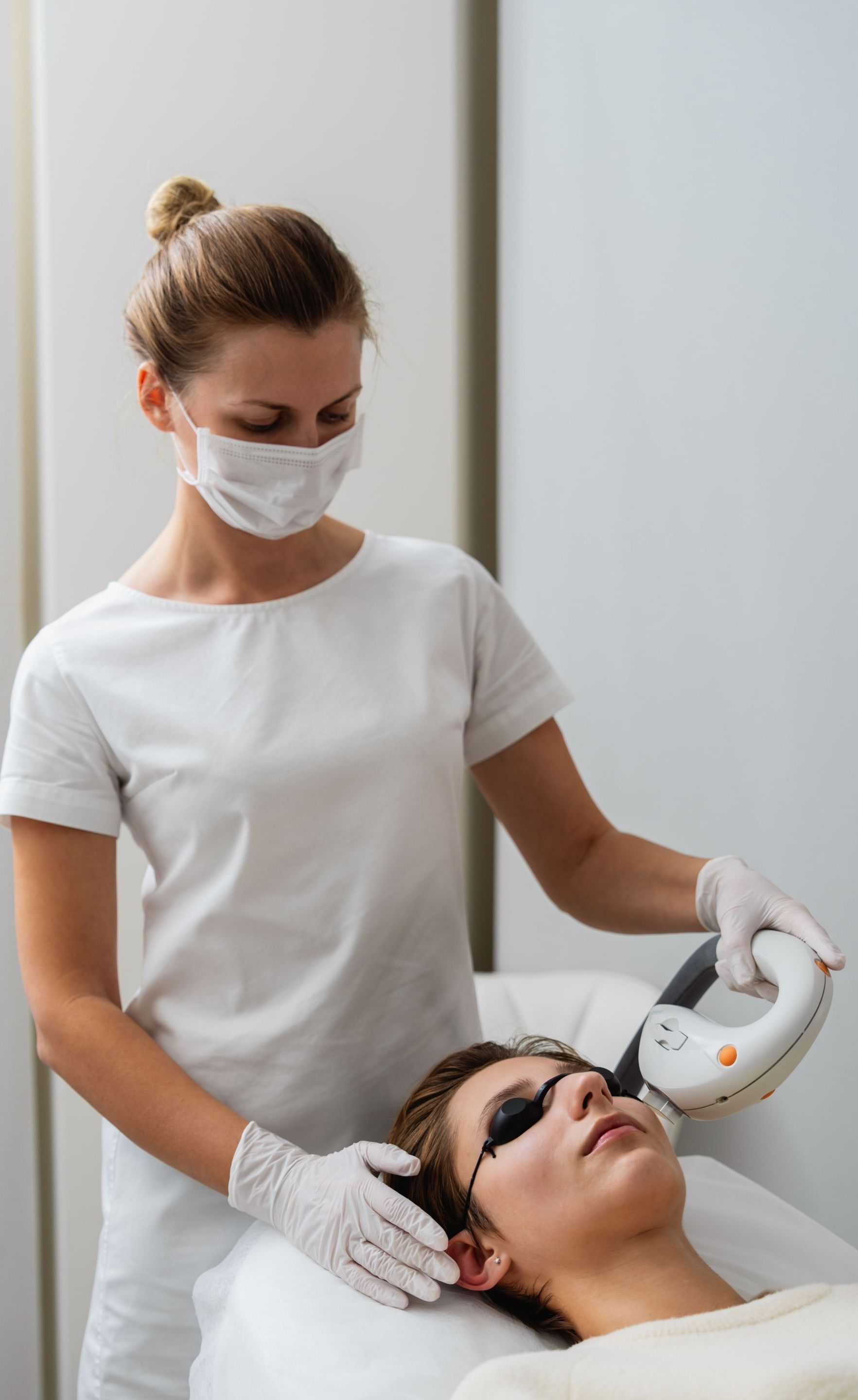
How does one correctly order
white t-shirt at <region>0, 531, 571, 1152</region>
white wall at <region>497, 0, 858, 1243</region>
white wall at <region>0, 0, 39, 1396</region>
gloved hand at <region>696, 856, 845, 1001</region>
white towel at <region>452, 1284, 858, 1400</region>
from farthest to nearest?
white wall at <region>0, 0, 39, 1396</region> < white wall at <region>497, 0, 858, 1243</region> < white t-shirt at <region>0, 531, 571, 1152</region> < gloved hand at <region>696, 856, 845, 1001</region> < white towel at <region>452, 1284, 858, 1400</region>

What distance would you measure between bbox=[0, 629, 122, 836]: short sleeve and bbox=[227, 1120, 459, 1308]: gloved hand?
381 mm

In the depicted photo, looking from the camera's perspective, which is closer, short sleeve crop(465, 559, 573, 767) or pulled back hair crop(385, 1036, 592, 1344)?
pulled back hair crop(385, 1036, 592, 1344)

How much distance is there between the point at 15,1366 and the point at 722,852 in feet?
5.15

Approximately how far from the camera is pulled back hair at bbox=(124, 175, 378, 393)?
1215mm

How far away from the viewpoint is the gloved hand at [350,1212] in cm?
108

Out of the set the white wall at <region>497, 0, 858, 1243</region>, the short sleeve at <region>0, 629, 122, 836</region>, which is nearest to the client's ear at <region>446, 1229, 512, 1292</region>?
the short sleeve at <region>0, 629, 122, 836</region>

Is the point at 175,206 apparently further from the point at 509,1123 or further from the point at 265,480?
the point at 509,1123

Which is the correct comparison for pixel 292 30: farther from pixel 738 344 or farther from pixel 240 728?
pixel 240 728

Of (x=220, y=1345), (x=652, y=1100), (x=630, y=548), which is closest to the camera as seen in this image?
(x=220, y=1345)

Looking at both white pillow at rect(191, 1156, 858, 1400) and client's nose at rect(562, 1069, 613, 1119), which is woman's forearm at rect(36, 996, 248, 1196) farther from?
client's nose at rect(562, 1069, 613, 1119)

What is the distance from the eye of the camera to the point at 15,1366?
6.86ft

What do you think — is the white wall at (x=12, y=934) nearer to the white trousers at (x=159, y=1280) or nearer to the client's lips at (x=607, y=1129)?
the white trousers at (x=159, y=1280)

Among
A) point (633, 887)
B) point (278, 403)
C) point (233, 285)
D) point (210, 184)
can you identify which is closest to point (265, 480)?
point (278, 403)

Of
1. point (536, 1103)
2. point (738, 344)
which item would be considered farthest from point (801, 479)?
A: point (536, 1103)
